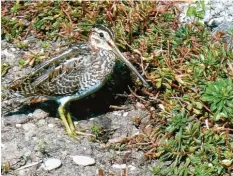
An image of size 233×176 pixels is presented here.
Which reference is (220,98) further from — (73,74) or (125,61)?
(73,74)

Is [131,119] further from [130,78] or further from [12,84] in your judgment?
[12,84]

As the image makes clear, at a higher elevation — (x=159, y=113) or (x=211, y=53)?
(x=211, y=53)

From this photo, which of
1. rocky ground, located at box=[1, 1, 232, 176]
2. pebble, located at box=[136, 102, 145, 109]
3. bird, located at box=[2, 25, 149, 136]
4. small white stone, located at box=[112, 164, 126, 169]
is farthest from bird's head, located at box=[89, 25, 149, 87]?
small white stone, located at box=[112, 164, 126, 169]

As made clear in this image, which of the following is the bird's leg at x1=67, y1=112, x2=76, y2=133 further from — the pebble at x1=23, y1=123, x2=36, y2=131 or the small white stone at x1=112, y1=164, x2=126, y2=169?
the small white stone at x1=112, y1=164, x2=126, y2=169

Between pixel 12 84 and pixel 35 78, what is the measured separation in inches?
9.0

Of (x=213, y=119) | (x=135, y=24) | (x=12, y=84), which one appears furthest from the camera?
(x=135, y=24)

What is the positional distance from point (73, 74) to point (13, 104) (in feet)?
2.34

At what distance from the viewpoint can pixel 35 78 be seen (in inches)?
240

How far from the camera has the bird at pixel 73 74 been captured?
5953mm

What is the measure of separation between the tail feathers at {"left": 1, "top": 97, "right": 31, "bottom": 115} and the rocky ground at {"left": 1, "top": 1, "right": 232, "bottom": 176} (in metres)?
0.07

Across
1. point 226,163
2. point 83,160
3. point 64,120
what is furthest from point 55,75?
point 226,163

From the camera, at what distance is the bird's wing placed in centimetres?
596

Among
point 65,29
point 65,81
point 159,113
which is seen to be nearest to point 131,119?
point 159,113

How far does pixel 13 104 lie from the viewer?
6.34m
